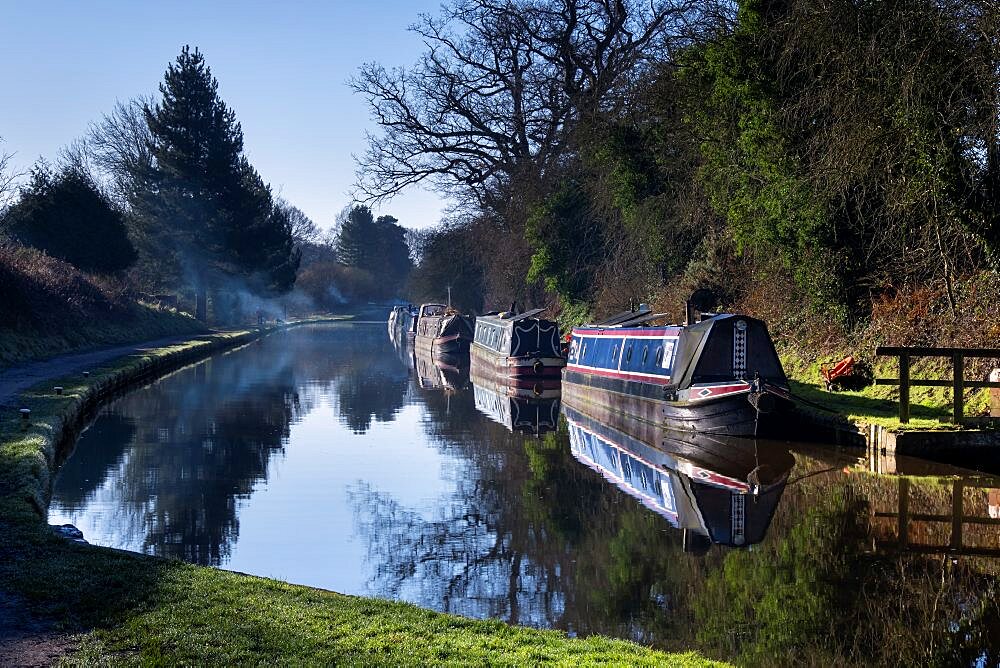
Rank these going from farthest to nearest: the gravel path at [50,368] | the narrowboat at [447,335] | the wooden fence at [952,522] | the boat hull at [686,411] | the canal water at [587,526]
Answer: the narrowboat at [447,335] < the gravel path at [50,368] < the boat hull at [686,411] < the wooden fence at [952,522] < the canal water at [587,526]

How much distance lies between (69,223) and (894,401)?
28.9 m

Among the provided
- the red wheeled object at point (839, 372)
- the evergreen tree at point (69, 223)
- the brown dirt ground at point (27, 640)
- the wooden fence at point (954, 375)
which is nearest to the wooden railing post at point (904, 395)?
the wooden fence at point (954, 375)

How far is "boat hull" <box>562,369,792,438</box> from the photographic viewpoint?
14594 mm

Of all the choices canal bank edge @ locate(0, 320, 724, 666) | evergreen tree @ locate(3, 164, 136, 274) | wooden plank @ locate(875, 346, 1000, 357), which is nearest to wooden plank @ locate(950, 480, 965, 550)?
wooden plank @ locate(875, 346, 1000, 357)

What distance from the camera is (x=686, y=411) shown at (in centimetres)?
1545

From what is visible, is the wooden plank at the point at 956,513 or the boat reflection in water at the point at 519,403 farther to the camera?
the boat reflection in water at the point at 519,403

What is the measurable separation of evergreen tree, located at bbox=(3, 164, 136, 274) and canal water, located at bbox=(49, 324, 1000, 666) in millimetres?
19374

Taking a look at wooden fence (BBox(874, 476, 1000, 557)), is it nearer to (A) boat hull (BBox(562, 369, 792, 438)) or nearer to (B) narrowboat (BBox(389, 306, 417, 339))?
(A) boat hull (BBox(562, 369, 792, 438))

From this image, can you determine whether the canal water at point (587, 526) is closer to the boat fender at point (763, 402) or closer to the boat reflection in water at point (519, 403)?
the boat fender at point (763, 402)

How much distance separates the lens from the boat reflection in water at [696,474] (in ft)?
32.6

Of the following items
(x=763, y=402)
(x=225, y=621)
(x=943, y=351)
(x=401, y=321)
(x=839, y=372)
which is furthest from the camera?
(x=401, y=321)

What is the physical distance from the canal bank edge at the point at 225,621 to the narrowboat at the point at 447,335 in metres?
30.4

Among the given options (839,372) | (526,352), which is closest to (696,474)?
(839,372)

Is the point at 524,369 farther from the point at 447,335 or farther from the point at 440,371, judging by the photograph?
the point at 447,335
